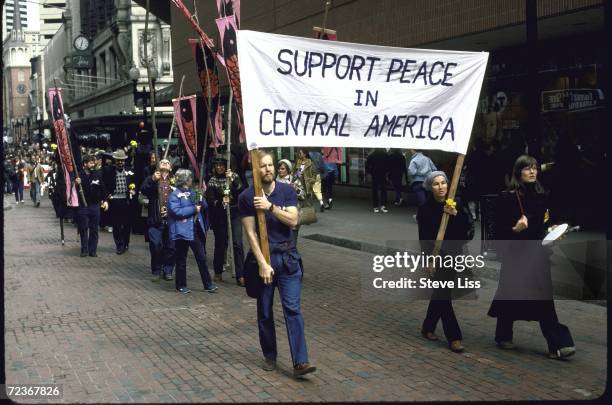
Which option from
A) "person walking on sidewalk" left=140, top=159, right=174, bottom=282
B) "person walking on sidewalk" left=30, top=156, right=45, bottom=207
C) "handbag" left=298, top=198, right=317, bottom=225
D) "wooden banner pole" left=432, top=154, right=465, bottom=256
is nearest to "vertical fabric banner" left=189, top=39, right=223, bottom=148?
"person walking on sidewalk" left=140, top=159, right=174, bottom=282

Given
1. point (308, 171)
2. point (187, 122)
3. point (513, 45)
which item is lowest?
point (308, 171)

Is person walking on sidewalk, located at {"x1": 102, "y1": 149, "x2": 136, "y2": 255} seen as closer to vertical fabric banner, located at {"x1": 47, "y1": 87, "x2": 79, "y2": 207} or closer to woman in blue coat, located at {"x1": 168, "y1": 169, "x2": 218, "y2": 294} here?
vertical fabric banner, located at {"x1": 47, "y1": 87, "x2": 79, "y2": 207}

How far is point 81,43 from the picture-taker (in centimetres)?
7200

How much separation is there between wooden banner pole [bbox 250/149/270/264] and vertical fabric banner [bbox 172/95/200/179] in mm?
6867

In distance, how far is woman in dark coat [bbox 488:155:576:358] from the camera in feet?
23.2

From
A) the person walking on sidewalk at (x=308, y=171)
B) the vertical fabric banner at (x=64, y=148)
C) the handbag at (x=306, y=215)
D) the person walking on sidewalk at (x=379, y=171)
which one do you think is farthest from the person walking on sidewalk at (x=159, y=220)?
the person walking on sidewalk at (x=379, y=171)

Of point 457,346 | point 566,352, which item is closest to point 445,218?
point 457,346

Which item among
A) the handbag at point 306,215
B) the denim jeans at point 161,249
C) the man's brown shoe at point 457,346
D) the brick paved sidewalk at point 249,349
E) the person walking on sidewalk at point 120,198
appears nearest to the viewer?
the brick paved sidewalk at point 249,349

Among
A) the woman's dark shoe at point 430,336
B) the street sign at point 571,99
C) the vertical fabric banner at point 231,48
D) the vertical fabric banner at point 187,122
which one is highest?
the vertical fabric banner at point 231,48

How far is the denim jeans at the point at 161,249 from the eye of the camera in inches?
462

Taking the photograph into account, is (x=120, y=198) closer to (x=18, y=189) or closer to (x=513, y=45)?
(x=513, y=45)

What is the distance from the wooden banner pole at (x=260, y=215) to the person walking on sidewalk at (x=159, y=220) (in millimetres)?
5458

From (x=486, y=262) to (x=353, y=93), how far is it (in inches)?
229

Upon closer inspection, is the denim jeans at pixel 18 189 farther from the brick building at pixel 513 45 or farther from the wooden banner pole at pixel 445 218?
the wooden banner pole at pixel 445 218
